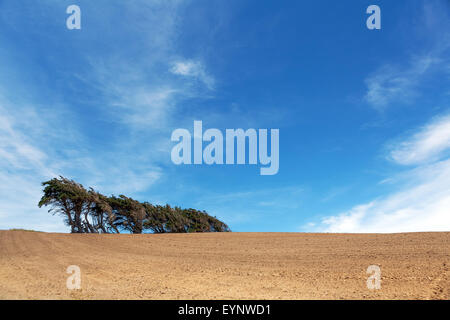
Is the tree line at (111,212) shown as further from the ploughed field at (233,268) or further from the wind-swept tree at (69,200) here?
A: the ploughed field at (233,268)

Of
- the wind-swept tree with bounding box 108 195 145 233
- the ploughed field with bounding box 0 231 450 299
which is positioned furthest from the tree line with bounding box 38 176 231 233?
the ploughed field with bounding box 0 231 450 299

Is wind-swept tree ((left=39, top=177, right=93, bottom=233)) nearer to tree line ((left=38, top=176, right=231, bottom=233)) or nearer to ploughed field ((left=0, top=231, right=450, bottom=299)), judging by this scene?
tree line ((left=38, top=176, right=231, bottom=233))

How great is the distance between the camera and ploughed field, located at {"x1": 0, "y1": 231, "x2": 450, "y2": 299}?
37.7 feet

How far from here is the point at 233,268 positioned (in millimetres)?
16188

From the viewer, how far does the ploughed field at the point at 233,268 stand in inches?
452

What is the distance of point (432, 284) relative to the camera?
1197cm

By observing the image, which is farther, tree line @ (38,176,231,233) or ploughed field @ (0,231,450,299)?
tree line @ (38,176,231,233)

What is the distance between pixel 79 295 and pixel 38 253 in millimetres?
12802

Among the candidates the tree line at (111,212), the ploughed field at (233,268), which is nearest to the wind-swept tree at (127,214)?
the tree line at (111,212)

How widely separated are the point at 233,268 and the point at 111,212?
31.8 metres

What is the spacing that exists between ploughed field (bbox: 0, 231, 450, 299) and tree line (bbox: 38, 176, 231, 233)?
46.2 feet

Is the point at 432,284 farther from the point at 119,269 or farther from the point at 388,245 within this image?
the point at 119,269

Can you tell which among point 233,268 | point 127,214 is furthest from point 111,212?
point 233,268
